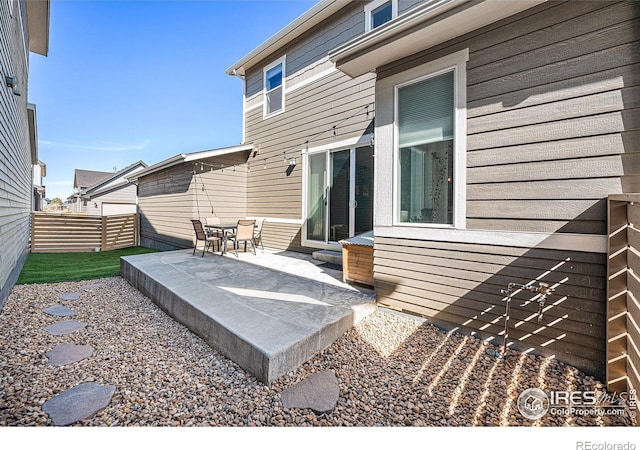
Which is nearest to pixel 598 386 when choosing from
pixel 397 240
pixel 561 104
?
pixel 397 240

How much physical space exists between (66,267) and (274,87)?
696 cm

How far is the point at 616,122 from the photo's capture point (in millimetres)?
2168

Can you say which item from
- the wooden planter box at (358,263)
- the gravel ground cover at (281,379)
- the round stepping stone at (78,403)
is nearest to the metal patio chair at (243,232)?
the wooden planter box at (358,263)

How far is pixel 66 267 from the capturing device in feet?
21.9

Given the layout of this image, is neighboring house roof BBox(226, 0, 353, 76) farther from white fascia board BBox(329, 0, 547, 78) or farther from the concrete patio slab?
the concrete patio slab

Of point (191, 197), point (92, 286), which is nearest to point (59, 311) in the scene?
point (92, 286)

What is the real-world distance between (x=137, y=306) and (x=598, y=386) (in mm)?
5180

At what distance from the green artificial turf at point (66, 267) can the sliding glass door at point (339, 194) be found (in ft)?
14.9

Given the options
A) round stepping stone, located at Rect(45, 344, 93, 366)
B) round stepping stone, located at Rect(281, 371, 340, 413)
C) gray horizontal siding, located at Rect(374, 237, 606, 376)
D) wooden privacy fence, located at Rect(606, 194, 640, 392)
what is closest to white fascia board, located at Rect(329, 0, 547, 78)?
wooden privacy fence, located at Rect(606, 194, 640, 392)

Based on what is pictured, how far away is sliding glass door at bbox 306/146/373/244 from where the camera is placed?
568 cm

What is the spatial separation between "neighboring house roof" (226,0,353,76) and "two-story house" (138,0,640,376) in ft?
12.5

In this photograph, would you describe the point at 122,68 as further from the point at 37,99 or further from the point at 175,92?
the point at 37,99

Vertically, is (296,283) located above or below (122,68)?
below

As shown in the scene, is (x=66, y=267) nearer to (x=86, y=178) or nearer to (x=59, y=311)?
(x=59, y=311)
